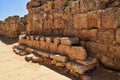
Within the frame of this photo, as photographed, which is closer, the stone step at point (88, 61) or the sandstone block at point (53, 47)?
the stone step at point (88, 61)

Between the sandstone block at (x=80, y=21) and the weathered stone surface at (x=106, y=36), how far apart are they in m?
0.63

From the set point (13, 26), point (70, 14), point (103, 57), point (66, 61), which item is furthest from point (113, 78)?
point (13, 26)

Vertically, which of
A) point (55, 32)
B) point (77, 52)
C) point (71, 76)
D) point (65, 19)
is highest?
point (65, 19)

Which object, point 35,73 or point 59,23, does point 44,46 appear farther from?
point 35,73

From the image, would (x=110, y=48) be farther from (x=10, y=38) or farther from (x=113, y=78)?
(x=10, y=38)

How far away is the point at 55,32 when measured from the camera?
5.86 meters

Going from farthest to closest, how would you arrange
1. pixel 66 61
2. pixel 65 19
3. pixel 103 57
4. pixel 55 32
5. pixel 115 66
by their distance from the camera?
pixel 55 32 → pixel 65 19 → pixel 66 61 → pixel 103 57 → pixel 115 66

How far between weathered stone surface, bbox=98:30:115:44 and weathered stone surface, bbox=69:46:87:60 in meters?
0.64

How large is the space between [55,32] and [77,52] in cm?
184

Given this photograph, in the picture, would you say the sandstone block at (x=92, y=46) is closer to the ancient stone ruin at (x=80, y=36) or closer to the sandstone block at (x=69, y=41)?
the ancient stone ruin at (x=80, y=36)

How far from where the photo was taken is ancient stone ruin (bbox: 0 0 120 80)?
3975 mm

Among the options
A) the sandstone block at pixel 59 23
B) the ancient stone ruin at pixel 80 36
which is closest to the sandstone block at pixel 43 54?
the ancient stone ruin at pixel 80 36

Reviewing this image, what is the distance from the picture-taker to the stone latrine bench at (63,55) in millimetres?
4113

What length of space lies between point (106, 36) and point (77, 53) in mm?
993
